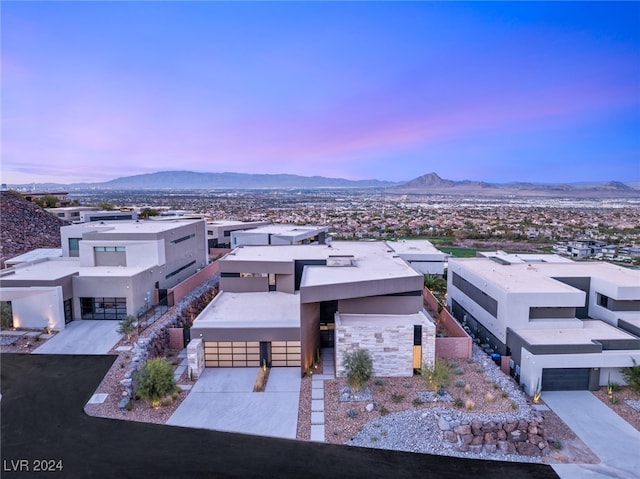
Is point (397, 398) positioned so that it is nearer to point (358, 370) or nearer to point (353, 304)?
point (358, 370)

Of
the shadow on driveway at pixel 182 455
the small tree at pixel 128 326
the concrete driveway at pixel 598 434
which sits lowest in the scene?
the concrete driveway at pixel 598 434

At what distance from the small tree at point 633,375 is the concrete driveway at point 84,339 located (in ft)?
82.2

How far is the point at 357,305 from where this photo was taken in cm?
2200

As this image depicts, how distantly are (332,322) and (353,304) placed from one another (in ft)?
8.02

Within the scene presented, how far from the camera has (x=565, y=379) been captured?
19.8 m

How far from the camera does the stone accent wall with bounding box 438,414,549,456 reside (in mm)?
15117

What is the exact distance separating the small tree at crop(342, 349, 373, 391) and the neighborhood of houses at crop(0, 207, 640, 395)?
1.36 m

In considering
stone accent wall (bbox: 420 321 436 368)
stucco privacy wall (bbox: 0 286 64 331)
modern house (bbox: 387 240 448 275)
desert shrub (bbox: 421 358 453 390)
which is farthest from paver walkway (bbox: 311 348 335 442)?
modern house (bbox: 387 240 448 275)

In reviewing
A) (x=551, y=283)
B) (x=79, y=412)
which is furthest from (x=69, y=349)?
(x=551, y=283)

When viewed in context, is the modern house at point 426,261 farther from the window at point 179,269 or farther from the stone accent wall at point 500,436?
the stone accent wall at point 500,436

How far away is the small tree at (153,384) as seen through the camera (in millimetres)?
17297

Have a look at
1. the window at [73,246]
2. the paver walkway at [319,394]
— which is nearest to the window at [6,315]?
the window at [73,246]

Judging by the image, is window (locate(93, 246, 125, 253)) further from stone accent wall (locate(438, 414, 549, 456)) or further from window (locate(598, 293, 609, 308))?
window (locate(598, 293, 609, 308))

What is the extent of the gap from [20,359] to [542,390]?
25.3m
